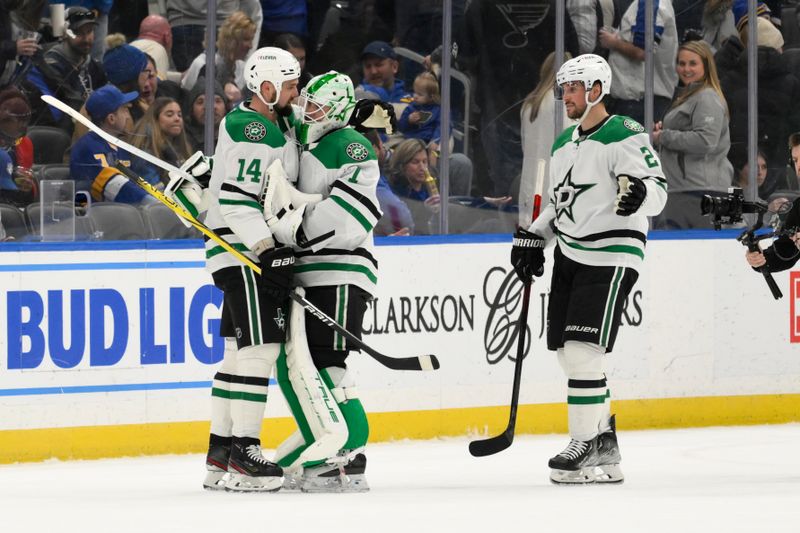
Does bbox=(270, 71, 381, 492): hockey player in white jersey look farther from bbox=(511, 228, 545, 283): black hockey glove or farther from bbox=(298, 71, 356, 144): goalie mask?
bbox=(511, 228, 545, 283): black hockey glove

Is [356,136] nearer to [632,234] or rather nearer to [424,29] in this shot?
[632,234]

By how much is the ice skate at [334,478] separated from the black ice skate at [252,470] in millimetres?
91

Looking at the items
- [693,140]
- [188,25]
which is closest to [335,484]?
[188,25]

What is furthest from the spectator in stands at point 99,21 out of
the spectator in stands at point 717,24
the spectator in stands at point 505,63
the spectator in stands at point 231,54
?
the spectator in stands at point 717,24

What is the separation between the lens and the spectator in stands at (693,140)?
7617 mm

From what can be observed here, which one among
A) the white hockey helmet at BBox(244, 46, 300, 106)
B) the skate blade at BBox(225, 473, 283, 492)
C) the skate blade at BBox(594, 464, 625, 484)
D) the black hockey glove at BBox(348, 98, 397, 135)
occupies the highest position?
the white hockey helmet at BBox(244, 46, 300, 106)

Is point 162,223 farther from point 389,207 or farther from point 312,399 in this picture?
point 312,399

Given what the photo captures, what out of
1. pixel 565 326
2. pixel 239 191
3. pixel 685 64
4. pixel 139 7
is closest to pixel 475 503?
pixel 565 326

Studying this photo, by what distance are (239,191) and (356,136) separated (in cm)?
42

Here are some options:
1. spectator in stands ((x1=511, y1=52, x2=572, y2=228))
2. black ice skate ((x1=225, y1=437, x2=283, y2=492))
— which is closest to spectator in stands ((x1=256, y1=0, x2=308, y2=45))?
spectator in stands ((x1=511, y1=52, x2=572, y2=228))

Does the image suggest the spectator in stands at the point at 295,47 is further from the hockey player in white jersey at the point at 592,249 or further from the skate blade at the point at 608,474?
the skate blade at the point at 608,474

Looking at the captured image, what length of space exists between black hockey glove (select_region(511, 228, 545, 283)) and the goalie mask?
0.77m

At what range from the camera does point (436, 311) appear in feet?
22.4

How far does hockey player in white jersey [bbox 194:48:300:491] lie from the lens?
16.7 ft
